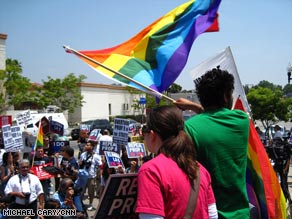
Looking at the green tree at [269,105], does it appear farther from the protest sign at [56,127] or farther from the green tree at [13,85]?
the green tree at [13,85]

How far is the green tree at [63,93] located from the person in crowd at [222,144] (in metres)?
38.9

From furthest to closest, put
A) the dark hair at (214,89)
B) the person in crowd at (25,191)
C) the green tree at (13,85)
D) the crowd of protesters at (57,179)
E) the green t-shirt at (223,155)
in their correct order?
the green tree at (13,85), the person in crowd at (25,191), the crowd of protesters at (57,179), the dark hair at (214,89), the green t-shirt at (223,155)

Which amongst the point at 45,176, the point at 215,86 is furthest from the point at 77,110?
the point at 215,86

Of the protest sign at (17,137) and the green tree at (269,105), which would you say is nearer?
the protest sign at (17,137)

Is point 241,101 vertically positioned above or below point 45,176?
above

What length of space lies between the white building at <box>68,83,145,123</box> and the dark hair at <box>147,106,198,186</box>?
44.9 meters

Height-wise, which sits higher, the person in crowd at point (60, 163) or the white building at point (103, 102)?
the white building at point (103, 102)

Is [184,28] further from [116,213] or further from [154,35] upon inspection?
[116,213]

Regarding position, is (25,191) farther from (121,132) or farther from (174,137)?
(174,137)

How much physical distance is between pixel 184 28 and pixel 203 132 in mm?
4018

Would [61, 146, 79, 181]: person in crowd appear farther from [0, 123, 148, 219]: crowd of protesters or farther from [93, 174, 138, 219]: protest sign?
[93, 174, 138, 219]: protest sign

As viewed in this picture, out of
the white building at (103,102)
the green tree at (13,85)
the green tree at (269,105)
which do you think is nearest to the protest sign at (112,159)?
the green tree at (269,105)

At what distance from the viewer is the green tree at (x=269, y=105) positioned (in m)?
23.4

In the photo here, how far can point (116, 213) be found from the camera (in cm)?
203
